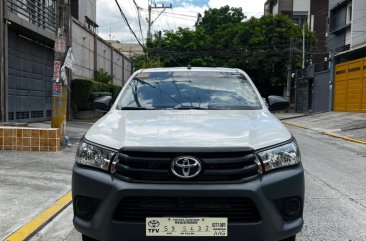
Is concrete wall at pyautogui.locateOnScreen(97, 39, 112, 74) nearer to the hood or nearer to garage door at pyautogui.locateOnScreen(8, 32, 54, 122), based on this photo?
garage door at pyautogui.locateOnScreen(8, 32, 54, 122)

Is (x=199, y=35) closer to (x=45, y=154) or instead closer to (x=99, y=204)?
(x=45, y=154)

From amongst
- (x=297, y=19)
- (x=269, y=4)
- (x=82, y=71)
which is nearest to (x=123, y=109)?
(x=82, y=71)

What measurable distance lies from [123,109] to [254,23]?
A: 4453 cm

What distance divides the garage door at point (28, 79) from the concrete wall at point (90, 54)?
3577 millimetres

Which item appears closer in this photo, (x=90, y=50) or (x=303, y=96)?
(x=90, y=50)

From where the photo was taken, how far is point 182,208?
10.1ft

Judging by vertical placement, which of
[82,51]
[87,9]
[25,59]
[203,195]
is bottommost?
[203,195]

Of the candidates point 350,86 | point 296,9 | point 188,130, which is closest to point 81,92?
point 350,86

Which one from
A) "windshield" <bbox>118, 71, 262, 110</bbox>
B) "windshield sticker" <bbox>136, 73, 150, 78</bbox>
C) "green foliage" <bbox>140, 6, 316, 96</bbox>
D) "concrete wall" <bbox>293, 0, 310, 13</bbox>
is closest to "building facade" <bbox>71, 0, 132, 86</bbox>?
"green foliage" <bbox>140, 6, 316, 96</bbox>

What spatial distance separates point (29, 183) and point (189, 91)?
3.44 metres

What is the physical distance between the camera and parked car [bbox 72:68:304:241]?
10.00ft

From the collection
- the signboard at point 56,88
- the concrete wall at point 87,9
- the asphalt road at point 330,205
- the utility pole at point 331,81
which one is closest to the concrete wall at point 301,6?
the utility pole at point 331,81

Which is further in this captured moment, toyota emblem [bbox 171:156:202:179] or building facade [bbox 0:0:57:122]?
building facade [bbox 0:0:57:122]

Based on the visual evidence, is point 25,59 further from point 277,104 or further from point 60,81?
point 277,104
